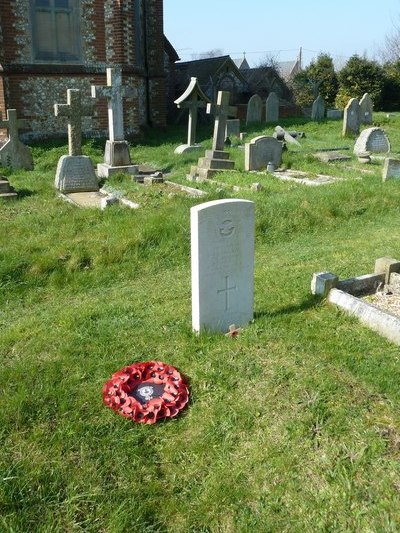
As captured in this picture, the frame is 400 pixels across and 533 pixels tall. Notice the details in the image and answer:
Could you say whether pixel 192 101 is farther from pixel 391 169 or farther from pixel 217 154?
pixel 391 169

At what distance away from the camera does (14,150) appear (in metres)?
12.2

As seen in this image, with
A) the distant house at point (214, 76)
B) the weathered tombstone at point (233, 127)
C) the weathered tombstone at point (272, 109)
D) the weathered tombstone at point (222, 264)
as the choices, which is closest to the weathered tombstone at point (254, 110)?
the weathered tombstone at point (272, 109)

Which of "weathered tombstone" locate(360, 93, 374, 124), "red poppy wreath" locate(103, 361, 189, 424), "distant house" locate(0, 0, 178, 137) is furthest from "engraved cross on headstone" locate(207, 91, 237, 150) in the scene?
"weathered tombstone" locate(360, 93, 374, 124)

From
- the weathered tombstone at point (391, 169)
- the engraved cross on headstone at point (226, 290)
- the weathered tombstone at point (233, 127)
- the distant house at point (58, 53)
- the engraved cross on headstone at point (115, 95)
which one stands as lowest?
the engraved cross on headstone at point (226, 290)

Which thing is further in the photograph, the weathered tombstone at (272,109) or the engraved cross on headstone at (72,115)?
the weathered tombstone at (272,109)

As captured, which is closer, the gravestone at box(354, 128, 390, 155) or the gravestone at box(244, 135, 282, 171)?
the gravestone at box(244, 135, 282, 171)

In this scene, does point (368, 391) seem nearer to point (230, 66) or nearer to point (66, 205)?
point (66, 205)

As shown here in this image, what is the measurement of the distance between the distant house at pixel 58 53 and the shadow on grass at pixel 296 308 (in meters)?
12.9

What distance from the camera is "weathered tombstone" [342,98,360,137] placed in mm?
18953

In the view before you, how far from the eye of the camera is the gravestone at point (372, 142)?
1474cm

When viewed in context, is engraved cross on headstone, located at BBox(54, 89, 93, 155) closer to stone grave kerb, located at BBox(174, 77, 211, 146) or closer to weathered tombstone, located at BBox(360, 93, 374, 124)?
stone grave kerb, located at BBox(174, 77, 211, 146)

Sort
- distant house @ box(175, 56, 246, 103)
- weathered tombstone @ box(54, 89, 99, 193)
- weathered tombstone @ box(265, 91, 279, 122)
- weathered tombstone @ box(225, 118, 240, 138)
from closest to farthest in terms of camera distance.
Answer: weathered tombstone @ box(54, 89, 99, 193), weathered tombstone @ box(225, 118, 240, 138), weathered tombstone @ box(265, 91, 279, 122), distant house @ box(175, 56, 246, 103)

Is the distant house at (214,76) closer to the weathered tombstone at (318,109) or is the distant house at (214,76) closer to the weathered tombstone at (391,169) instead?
the weathered tombstone at (318,109)

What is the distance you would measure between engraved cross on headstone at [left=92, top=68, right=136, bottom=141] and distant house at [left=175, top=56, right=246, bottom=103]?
1548 centimetres
